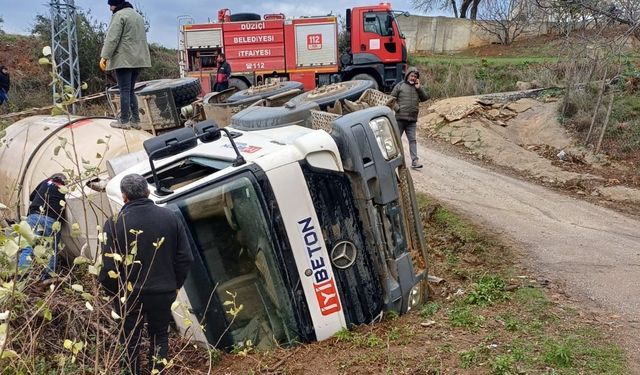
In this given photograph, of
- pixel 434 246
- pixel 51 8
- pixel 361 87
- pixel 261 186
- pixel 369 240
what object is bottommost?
pixel 434 246

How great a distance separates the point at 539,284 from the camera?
506 centimetres

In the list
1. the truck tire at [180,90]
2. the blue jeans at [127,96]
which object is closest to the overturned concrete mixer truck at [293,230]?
the blue jeans at [127,96]

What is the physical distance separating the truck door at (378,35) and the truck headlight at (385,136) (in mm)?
14784

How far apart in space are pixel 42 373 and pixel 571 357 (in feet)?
9.87

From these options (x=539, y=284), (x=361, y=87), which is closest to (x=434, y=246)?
(x=539, y=284)

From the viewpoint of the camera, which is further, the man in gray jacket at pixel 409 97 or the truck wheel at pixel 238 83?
the truck wheel at pixel 238 83

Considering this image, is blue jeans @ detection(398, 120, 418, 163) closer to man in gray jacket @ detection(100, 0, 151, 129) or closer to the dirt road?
the dirt road

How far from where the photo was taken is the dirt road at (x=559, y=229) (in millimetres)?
4926

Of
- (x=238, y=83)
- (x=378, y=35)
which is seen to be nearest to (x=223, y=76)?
(x=238, y=83)

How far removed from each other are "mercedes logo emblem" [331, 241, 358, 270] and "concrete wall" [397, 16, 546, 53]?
101 feet

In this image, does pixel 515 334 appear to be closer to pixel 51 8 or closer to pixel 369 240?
pixel 369 240

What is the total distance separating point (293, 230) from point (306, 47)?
15358 millimetres

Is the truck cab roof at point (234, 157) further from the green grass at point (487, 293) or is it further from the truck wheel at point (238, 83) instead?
the truck wheel at point (238, 83)

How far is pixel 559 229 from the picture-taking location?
7238 millimetres
